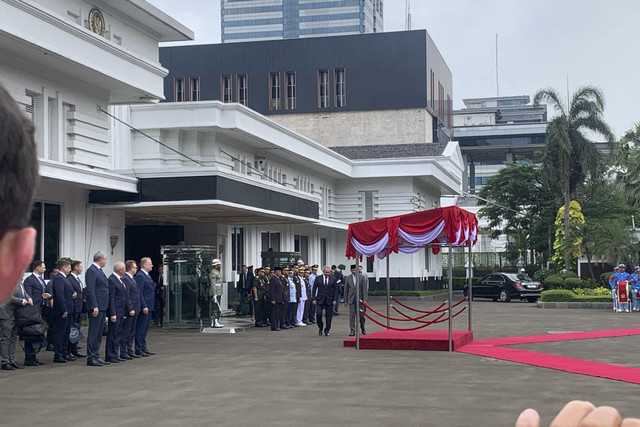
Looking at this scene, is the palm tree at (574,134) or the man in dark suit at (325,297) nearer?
the man in dark suit at (325,297)

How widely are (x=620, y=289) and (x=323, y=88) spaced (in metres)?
33.2

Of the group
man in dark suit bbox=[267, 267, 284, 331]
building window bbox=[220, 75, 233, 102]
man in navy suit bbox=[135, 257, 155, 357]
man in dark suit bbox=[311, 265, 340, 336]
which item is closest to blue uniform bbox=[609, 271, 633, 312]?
man in dark suit bbox=[311, 265, 340, 336]

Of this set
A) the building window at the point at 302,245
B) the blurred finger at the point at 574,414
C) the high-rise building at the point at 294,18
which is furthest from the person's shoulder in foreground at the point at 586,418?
the high-rise building at the point at 294,18

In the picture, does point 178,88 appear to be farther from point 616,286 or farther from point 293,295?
point 293,295

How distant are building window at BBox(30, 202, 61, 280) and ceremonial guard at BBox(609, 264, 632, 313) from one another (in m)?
20.1

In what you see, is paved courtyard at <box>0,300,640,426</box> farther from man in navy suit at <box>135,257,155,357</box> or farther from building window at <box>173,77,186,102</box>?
building window at <box>173,77,186,102</box>

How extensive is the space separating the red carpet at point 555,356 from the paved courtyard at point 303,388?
0.47 meters

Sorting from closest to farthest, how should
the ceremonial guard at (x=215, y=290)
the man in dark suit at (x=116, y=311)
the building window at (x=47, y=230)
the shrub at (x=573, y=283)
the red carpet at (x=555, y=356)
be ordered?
the red carpet at (x=555, y=356) < the man in dark suit at (x=116, y=311) < the building window at (x=47, y=230) < the ceremonial guard at (x=215, y=290) < the shrub at (x=573, y=283)

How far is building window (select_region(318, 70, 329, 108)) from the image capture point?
62.4 m

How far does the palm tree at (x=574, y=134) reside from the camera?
4562 cm

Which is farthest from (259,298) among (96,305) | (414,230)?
(96,305)

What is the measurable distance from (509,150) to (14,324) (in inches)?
3990

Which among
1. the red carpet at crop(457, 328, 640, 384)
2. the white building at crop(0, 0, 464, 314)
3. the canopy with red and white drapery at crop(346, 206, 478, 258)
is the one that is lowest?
the red carpet at crop(457, 328, 640, 384)

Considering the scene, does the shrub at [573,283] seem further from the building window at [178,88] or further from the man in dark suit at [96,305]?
the building window at [178,88]
